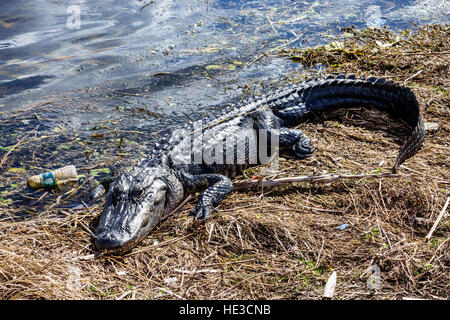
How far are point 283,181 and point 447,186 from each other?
4.95ft

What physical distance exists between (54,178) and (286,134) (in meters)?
2.79

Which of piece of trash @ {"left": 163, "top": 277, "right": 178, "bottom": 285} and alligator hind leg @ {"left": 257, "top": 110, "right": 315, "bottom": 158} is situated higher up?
alligator hind leg @ {"left": 257, "top": 110, "right": 315, "bottom": 158}

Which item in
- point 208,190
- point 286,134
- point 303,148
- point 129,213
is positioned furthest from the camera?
point 286,134

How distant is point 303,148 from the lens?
184 inches

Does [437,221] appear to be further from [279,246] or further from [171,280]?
[171,280]

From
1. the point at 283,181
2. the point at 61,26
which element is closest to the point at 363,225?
the point at 283,181

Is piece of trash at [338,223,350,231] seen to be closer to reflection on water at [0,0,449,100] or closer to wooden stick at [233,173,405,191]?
wooden stick at [233,173,405,191]

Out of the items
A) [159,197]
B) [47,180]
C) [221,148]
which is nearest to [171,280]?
[159,197]

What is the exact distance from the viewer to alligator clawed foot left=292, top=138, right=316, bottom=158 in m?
4.62

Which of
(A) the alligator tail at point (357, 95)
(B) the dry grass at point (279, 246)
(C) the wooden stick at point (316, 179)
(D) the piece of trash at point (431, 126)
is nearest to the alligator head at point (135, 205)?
(B) the dry grass at point (279, 246)

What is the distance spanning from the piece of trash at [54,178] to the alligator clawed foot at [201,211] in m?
1.62

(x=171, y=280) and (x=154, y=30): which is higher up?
(x=154, y=30)

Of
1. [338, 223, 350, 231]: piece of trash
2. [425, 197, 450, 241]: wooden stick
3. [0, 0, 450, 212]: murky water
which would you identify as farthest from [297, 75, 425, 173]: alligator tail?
[338, 223, 350, 231]: piece of trash
